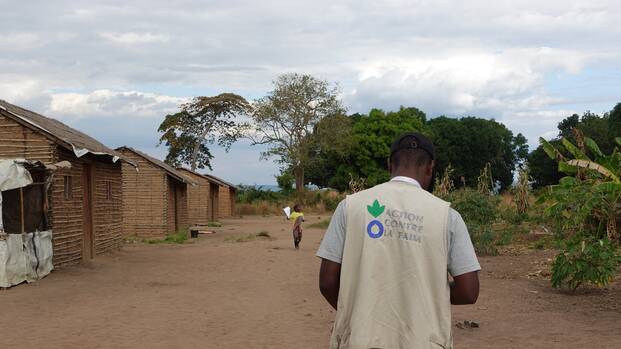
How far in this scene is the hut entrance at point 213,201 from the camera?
4356 centimetres

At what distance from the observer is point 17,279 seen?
43.8ft

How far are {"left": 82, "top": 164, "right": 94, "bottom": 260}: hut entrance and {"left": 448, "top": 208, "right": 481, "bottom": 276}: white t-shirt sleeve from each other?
1548cm

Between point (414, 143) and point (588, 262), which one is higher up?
point (414, 143)

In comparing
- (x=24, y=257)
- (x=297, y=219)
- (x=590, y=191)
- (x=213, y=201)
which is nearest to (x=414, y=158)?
(x=590, y=191)

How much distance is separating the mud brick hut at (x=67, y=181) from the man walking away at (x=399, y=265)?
12.0 metres

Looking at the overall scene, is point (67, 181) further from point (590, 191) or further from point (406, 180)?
point (406, 180)

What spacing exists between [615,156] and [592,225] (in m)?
1.41

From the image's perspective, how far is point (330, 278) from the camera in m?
3.40

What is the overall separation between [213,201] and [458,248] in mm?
42228

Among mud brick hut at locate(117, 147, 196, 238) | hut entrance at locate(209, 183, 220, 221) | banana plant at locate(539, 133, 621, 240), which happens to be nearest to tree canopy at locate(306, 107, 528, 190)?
hut entrance at locate(209, 183, 220, 221)

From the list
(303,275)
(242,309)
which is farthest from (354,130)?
(242,309)

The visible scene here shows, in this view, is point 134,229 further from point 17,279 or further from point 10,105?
point 17,279

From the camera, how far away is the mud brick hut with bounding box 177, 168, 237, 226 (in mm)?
39844

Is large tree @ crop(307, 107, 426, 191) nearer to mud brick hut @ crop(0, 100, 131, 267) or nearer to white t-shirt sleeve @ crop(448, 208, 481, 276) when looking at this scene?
mud brick hut @ crop(0, 100, 131, 267)
